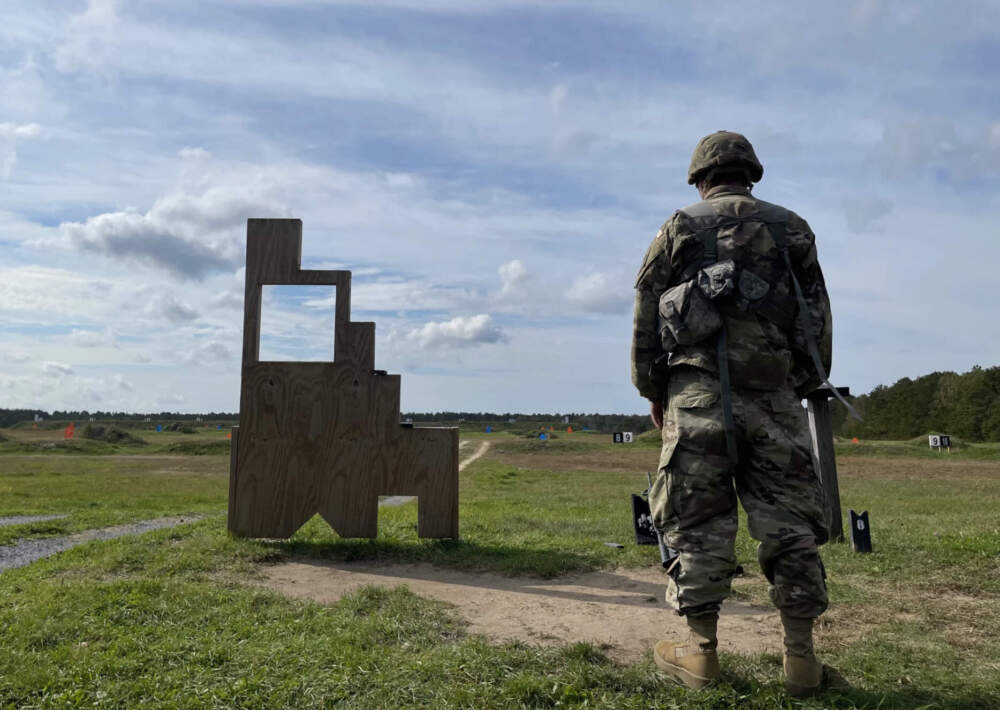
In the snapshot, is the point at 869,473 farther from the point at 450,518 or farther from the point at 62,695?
the point at 62,695

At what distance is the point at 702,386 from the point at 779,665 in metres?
1.51

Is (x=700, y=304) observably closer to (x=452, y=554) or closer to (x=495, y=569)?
(x=495, y=569)

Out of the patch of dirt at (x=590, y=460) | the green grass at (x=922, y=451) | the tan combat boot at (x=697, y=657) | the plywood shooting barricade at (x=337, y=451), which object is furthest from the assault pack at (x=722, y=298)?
the green grass at (x=922, y=451)

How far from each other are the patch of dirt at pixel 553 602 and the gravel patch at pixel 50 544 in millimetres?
2912

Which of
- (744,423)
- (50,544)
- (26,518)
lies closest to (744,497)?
(744,423)

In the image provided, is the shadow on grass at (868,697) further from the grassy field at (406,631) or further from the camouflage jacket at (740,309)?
the camouflage jacket at (740,309)

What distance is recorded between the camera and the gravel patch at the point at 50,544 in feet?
23.2

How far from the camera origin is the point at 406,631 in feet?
13.4

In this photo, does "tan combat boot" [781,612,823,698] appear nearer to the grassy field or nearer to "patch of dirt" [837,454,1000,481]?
the grassy field

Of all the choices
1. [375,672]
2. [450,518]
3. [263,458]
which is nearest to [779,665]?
[375,672]

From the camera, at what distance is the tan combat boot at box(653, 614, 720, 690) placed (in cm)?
321

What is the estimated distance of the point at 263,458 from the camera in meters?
7.05

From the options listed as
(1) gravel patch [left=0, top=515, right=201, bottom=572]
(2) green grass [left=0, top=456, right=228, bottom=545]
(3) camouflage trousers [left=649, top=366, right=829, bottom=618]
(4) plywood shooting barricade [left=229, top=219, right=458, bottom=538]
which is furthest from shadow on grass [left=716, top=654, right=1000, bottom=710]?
(2) green grass [left=0, top=456, right=228, bottom=545]

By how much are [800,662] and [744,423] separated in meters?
1.08
